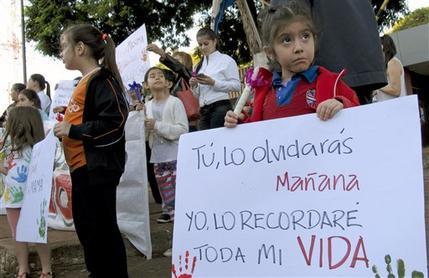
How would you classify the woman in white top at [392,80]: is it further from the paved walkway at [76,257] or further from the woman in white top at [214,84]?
the woman in white top at [214,84]

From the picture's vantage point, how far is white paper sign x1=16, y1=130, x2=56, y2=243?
11.8 ft

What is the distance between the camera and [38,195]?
3.71m

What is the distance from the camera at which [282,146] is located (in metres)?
2.18

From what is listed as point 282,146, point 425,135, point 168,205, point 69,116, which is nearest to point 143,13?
point 425,135

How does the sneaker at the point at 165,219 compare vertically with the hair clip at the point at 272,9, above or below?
below

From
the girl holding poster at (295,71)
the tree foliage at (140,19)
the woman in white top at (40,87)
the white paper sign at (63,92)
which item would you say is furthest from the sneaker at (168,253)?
the tree foliage at (140,19)

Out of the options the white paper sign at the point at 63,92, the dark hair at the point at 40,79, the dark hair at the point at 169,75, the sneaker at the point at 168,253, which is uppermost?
the dark hair at the point at 40,79

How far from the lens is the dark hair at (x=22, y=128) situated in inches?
163

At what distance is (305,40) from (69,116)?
1510mm

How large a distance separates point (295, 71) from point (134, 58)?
257 centimetres

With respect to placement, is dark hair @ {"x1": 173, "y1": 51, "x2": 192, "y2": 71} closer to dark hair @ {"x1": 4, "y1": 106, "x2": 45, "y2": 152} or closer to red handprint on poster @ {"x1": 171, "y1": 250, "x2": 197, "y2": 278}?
dark hair @ {"x1": 4, "y1": 106, "x2": 45, "y2": 152}

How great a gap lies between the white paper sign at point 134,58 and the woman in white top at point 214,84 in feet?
1.64

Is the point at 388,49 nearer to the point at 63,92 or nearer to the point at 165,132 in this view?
the point at 165,132

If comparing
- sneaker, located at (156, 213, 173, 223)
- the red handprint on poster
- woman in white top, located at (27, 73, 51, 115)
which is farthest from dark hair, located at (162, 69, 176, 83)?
the red handprint on poster
